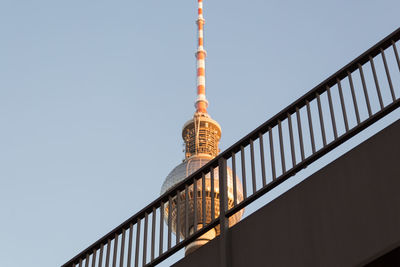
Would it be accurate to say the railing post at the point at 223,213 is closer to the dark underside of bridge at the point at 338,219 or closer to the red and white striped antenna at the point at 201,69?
the dark underside of bridge at the point at 338,219

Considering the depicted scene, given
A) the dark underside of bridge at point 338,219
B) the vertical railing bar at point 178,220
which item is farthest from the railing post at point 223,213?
the vertical railing bar at point 178,220

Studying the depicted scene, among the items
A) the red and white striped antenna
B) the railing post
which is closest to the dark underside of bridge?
the railing post

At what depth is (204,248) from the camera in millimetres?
5742

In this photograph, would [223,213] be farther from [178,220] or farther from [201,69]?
[201,69]

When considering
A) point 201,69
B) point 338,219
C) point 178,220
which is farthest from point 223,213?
point 201,69

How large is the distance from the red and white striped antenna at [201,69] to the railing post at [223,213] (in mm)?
77882

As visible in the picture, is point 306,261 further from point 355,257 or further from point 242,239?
point 242,239

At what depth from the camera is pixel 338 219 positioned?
4727 mm

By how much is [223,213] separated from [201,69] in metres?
82.2

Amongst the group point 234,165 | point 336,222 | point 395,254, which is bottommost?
point 395,254

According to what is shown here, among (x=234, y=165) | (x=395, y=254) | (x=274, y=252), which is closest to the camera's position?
(x=395, y=254)

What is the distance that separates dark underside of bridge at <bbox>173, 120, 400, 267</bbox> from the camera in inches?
174

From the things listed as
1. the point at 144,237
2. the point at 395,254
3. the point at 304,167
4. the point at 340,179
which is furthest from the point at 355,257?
the point at 144,237

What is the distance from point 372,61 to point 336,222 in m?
1.54
